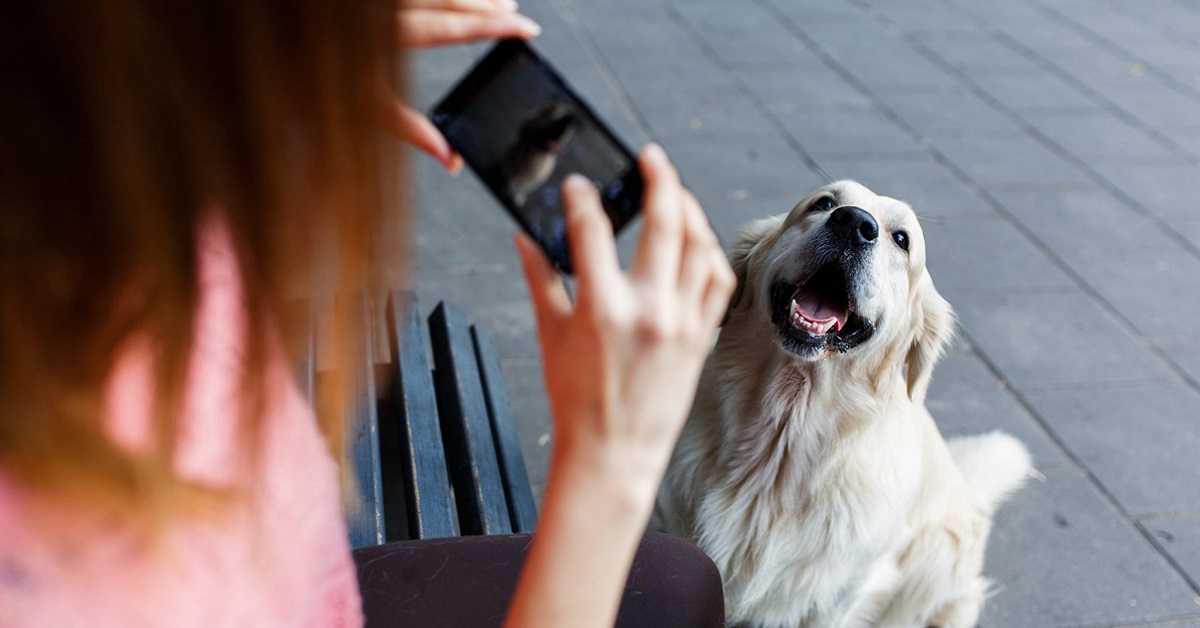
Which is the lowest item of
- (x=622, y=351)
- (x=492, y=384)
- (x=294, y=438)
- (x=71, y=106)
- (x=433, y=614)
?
(x=492, y=384)

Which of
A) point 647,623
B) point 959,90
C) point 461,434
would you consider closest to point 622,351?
point 647,623

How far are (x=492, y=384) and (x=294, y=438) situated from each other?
135cm

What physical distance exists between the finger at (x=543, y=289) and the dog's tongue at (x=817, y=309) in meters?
1.49

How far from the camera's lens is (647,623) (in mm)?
1534

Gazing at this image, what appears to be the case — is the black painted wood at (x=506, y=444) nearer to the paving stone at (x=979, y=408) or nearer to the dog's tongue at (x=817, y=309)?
the dog's tongue at (x=817, y=309)

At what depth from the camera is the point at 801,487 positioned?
2.36 m

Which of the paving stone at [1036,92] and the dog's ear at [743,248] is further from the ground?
the dog's ear at [743,248]

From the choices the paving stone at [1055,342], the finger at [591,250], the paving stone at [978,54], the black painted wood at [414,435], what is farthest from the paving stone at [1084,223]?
the finger at [591,250]

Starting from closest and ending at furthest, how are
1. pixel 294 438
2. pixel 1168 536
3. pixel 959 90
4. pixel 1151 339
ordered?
pixel 294 438
pixel 1168 536
pixel 1151 339
pixel 959 90

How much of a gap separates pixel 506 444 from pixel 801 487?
2.41ft

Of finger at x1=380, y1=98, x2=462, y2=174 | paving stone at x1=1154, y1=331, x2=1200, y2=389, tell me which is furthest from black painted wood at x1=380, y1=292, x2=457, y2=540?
paving stone at x1=1154, y1=331, x2=1200, y2=389

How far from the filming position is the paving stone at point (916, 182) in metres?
4.63

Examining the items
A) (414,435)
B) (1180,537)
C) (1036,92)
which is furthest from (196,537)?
(1036,92)

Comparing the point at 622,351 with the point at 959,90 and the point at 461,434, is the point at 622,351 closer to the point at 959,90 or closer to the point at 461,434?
the point at 461,434
